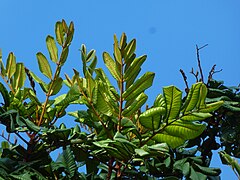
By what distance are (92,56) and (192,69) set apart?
1.19ft

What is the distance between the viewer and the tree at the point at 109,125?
1201 mm

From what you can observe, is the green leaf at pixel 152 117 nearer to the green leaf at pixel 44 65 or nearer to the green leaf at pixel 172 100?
the green leaf at pixel 172 100

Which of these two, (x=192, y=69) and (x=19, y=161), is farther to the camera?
(x=192, y=69)

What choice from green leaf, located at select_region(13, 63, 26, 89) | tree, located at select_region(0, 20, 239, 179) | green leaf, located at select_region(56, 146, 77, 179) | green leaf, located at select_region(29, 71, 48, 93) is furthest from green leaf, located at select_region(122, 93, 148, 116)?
green leaf, located at select_region(13, 63, 26, 89)

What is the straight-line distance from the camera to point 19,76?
154cm

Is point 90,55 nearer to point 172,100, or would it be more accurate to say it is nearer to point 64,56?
point 64,56

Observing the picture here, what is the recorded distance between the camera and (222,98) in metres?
1.49

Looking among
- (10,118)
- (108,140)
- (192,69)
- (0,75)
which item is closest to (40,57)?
(0,75)

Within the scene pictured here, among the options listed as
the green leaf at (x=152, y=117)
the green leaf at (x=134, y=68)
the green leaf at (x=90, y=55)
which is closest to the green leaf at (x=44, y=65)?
the green leaf at (x=90, y=55)

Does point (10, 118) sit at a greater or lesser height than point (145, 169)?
greater

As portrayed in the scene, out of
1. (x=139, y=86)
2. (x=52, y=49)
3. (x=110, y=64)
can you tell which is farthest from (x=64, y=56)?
(x=139, y=86)

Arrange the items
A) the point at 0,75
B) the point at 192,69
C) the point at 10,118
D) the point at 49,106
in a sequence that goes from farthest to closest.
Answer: the point at 192,69 < the point at 0,75 < the point at 49,106 < the point at 10,118

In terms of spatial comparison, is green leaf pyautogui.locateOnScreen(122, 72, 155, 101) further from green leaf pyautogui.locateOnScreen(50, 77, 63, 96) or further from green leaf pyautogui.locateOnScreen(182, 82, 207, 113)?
green leaf pyautogui.locateOnScreen(50, 77, 63, 96)

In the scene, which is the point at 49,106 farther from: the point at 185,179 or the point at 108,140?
the point at 185,179
